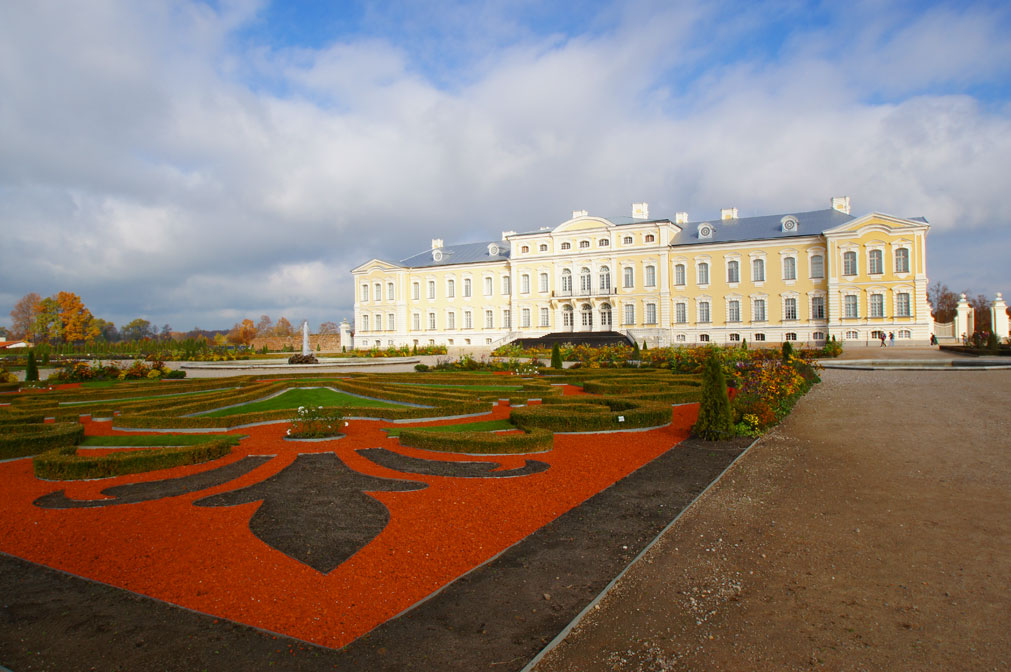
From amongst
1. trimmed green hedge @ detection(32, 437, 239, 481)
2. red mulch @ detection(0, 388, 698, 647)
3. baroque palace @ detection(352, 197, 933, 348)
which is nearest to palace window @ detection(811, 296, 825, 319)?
baroque palace @ detection(352, 197, 933, 348)

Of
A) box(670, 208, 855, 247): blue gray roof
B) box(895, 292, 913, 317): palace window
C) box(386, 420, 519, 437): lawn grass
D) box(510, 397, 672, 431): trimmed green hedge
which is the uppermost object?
box(670, 208, 855, 247): blue gray roof

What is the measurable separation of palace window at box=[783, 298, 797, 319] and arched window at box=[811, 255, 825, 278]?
82.1 inches

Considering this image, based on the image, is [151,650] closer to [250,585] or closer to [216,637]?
[216,637]

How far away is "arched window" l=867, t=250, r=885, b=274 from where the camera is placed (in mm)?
36594

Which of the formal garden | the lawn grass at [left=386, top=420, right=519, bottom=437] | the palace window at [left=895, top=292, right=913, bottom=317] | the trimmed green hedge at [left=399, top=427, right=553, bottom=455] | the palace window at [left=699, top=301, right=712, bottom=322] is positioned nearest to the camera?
the formal garden

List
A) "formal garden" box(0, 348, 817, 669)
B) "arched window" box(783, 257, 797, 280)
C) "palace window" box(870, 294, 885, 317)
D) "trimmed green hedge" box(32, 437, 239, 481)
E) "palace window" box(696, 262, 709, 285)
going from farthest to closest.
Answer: "palace window" box(696, 262, 709, 285)
"arched window" box(783, 257, 797, 280)
"palace window" box(870, 294, 885, 317)
"trimmed green hedge" box(32, 437, 239, 481)
"formal garden" box(0, 348, 817, 669)

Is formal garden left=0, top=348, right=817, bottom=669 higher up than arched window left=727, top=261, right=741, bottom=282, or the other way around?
arched window left=727, top=261, right=741, bottom=282

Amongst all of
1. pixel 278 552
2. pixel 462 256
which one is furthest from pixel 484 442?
pixel 462 256

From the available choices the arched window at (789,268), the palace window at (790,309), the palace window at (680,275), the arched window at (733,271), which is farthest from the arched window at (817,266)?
the palace window at (680,275)

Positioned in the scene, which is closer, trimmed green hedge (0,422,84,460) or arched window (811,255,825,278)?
trimmed green hedge (0,422,84,460)

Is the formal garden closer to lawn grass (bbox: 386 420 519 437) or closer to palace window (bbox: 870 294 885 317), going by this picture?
lawn grass (bbox: 386 420 519 437)

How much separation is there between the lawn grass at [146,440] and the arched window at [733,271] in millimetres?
38298

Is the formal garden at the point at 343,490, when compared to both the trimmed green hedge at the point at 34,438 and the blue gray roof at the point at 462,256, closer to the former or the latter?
the trimmed green hedge at the point at 34,438

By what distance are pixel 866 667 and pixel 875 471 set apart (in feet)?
15.2
